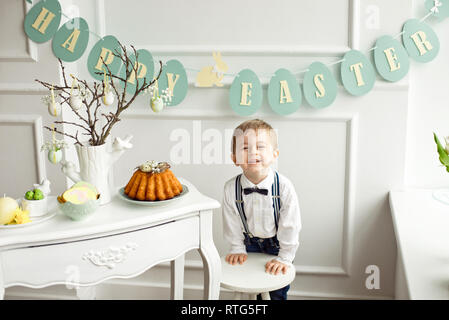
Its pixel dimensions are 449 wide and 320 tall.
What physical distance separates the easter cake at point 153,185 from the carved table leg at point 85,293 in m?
0.88

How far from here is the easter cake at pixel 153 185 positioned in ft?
4.74

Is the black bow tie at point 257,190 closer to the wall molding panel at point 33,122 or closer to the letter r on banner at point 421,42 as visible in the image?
the letter r on banner at point 421,42

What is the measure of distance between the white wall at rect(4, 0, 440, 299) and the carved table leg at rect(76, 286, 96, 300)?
1.62ft

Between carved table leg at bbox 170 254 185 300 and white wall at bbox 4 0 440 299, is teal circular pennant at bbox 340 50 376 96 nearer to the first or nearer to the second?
white wall at bbox 4 0 440 299

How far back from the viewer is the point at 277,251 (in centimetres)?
182

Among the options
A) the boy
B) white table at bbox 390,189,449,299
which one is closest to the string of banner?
the boy

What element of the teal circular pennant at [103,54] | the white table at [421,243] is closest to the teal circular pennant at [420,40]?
the white table at [421,243]

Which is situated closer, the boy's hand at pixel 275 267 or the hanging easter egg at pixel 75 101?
the hanging easter egg at pixel 75 101

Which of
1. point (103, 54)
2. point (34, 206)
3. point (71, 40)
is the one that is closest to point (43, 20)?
point (71, 40)

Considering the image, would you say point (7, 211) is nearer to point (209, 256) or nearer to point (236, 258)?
point (209, 256)

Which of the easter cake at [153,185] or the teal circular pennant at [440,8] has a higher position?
the teal circular pennant at [440,8]

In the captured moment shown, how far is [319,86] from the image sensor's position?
1.90 m

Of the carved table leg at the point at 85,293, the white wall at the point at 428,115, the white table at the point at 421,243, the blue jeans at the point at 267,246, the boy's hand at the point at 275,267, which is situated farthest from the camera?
the carved table leg at the point at 85,293
